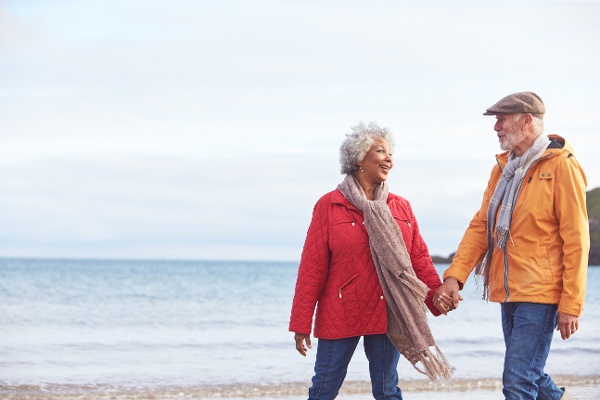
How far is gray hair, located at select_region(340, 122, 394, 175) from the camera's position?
4867 millimetres

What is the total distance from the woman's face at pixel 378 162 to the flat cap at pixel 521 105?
0.65m

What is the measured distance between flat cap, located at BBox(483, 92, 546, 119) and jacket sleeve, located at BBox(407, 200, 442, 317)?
2.72 ft

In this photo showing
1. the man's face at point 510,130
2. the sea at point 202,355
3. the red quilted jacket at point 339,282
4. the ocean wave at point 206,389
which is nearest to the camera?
the man's face at point 510,130

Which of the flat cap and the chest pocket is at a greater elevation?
the flat cap

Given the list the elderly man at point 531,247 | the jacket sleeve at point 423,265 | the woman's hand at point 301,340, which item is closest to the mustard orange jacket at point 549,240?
the elderly man at point 531,247

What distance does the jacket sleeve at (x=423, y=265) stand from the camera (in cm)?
491

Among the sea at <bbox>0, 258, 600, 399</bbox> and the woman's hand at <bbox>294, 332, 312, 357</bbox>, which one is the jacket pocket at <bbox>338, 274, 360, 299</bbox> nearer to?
the woman's hand at <bbox>294, 332, 312, 357</bbox>

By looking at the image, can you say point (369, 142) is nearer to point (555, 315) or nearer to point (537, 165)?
point (537, 165)

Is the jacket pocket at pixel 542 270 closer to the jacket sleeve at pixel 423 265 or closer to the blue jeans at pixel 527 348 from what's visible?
the blue jeans at pixel 527 348

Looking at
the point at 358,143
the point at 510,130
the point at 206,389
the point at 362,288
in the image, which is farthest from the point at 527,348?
the point at 206,389

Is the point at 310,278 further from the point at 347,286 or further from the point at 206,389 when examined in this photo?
the point at 206,389

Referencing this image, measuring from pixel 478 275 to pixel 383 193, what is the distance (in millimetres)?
728

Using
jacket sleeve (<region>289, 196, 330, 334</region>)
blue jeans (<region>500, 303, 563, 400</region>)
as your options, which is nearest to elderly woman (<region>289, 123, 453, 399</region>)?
jacket sleeve (<region>289, 196, 330, 334</region>)

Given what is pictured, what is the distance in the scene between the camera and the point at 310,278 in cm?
477
